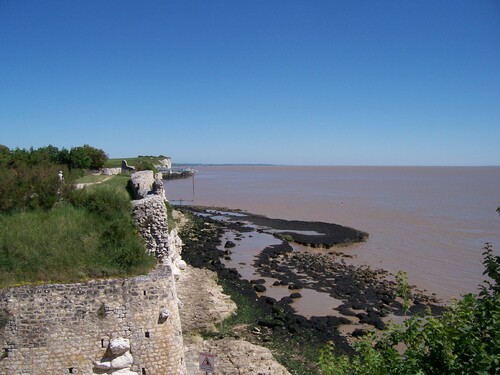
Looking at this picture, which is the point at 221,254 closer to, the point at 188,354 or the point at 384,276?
the point at 384,276

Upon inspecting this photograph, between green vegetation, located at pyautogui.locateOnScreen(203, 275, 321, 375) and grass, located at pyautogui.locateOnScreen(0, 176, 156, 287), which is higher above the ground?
grass, located at pyautogui.locateOnScreen(0, 176, 156, 287)

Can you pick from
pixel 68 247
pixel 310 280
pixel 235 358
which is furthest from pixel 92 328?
pixel 310 280

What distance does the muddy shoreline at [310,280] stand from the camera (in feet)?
54.1

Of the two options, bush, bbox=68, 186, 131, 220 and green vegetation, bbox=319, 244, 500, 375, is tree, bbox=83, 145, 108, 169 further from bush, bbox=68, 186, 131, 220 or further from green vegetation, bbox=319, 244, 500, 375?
green vegetation, bbox=319, 244, 500, 375

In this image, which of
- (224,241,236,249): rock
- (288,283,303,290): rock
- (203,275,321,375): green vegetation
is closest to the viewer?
(203,275,321,375): green vegetation

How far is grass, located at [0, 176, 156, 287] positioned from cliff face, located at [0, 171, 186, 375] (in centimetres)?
35

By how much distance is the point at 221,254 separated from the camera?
1142 inches

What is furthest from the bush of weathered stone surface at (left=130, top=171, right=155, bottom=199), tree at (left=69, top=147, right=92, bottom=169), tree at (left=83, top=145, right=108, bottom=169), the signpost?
tree at (left=83, top=145, right=108, bottom=169)

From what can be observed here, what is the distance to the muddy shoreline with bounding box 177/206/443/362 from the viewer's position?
649 inches

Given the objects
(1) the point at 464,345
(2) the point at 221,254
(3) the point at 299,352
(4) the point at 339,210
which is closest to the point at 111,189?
(3) the point at 299,352

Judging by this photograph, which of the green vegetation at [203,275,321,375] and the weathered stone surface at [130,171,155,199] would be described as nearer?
the green vegetation at [203,275,321,375]

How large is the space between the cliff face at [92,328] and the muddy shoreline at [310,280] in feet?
22.9

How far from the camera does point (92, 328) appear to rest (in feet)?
27.2

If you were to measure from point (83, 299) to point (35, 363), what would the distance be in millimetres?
1572
